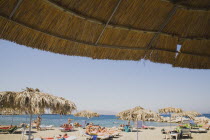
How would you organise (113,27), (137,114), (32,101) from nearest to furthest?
(113,27)
(32,101)
(137,114)

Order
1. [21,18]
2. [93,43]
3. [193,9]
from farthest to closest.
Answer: [93,43]
[193,9]
[21,18]

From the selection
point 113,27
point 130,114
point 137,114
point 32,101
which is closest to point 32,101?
point 32,101

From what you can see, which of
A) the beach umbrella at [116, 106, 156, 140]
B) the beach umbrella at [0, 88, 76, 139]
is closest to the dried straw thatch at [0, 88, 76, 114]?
the beach umbrella at [0, 88, 76, 139]

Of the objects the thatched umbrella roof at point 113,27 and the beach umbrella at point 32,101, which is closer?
the thatched umbrella roof at point 113,27

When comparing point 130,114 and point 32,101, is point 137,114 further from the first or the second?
point 32,101

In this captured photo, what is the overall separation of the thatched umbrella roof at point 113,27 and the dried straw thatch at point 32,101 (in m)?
4.19

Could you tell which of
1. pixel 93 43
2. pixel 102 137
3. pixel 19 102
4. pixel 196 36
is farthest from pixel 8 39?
pixel 102 137

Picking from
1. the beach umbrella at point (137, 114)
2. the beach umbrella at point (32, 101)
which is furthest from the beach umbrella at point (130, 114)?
the beach umbrella at point (32, 101)

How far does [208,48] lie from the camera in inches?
96.3

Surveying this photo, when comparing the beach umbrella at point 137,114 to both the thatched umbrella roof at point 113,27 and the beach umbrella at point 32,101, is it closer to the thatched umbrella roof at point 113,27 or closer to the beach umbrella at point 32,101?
the beach umbrella at point 32,101

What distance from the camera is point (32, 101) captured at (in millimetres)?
5559

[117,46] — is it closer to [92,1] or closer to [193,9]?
[92,1]

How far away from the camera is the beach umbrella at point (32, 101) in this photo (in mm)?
5633

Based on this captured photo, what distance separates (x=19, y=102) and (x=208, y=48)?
5.67m
